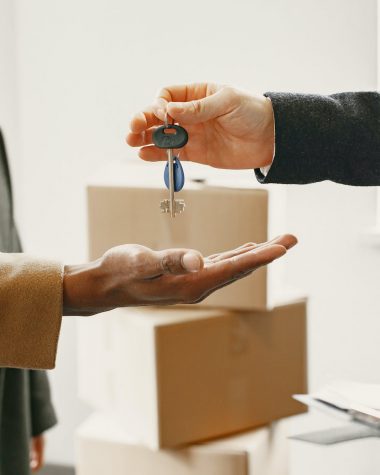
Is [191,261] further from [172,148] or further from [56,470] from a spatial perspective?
[56,470]

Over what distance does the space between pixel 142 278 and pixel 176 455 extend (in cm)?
101

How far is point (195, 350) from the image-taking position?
5.54 feet

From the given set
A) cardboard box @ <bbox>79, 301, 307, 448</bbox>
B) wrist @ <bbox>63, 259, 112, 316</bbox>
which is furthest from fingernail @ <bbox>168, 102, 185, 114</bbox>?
cardboard box @ <bbox>79, 301, 307, 448</bbox>

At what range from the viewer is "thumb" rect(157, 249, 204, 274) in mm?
812

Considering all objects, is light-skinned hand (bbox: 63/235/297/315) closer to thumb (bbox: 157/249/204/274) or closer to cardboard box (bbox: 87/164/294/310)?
thumb (bbox: 157/249/204/274)

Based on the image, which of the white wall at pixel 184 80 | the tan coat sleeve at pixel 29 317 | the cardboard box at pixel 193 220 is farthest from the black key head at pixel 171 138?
the white wall at pixel 184 80

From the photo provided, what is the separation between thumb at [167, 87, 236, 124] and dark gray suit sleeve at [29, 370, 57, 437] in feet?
3.20

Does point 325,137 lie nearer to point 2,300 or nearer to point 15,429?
point 2,300

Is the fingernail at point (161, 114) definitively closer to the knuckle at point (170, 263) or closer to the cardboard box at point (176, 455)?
the knuckle at point (170, 263)

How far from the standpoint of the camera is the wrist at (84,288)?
2.85ft

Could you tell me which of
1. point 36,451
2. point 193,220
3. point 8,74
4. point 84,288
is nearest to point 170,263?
point 84,288

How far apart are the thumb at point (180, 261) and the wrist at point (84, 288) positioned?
0.09m

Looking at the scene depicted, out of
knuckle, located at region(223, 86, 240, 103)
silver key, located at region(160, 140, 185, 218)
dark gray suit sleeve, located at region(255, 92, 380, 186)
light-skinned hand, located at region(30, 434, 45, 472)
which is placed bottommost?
light-skinned hand, located at region(30, 434, 45, 472)

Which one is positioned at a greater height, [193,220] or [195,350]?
[193,220]
